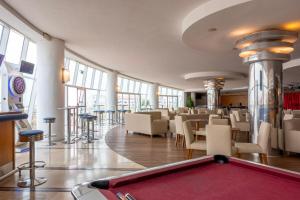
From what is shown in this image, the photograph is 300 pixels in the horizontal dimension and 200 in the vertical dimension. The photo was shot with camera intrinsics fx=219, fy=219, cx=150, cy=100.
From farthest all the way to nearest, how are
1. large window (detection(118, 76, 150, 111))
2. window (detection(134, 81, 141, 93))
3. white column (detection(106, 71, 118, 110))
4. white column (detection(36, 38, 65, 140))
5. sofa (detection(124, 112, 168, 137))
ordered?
window (detection(134, 81, 141, 93)), large window (detection(118, 76, 150, 111)), white column (detection(106, 71, 118, 110)), sofa (detection(124, 112, 168, 137)), white column (detection(36, 38, 65, 140))

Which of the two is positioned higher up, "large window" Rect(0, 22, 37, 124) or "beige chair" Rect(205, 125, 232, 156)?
"large window" Rect(0, 22, 37, 124)

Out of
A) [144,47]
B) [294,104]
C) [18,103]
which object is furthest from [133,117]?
[294,104]

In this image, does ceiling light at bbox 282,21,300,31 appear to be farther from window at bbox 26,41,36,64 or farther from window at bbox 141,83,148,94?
window at bbox 141,83,148,94

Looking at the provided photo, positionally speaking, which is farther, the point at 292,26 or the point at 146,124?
the point at 146,124

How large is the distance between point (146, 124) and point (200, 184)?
255 inches

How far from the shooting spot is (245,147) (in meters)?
3.81

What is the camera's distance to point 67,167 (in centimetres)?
393

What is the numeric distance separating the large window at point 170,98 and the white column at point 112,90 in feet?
34.8

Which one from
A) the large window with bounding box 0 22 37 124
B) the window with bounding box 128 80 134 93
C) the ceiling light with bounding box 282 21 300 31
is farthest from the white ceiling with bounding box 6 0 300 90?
the window with bounding box 128 80 134 93

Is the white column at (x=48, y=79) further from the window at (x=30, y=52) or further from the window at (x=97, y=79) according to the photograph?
the window at (x=97, y=79)

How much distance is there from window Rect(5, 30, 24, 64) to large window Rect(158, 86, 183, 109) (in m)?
16.4

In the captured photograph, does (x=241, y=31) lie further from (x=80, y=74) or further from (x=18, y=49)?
(x=80, y=74)

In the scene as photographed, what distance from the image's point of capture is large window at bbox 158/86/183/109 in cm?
2346

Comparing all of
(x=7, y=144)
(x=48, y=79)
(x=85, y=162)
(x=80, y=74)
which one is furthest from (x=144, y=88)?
(x=7, y=144)
